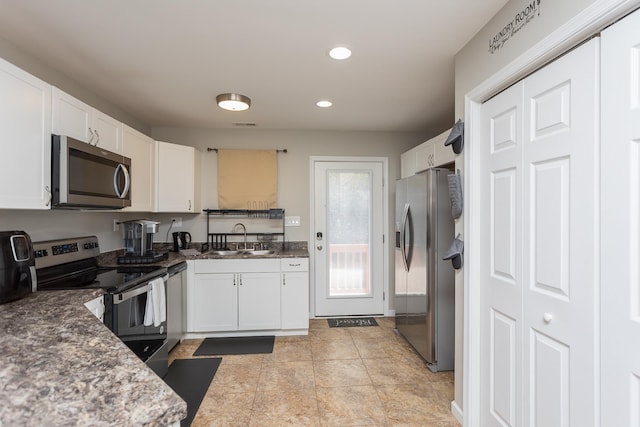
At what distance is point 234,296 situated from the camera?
134 inches

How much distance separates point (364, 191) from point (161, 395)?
11.9 feet

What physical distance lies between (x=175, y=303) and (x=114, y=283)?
0.97 meters

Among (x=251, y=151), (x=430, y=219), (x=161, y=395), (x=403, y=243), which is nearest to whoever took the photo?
(x=161, y=395)

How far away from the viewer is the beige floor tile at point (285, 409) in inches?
80.2

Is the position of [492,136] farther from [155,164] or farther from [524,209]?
[155,164]

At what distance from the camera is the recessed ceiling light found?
2045 millimetres

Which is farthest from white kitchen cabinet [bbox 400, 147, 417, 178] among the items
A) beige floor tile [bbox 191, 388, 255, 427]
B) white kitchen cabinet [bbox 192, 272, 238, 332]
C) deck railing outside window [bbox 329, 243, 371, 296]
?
beige floor tile [bbox 191, 388, 255, 427]

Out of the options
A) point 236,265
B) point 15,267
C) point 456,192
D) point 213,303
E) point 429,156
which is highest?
→ point 429,156

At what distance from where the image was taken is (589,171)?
119 centimetres

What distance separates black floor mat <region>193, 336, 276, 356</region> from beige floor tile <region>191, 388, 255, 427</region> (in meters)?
0.74

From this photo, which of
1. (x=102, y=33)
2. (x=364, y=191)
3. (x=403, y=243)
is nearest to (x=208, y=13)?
(x=102, y=33)

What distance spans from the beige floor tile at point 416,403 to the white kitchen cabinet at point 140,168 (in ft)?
8.87

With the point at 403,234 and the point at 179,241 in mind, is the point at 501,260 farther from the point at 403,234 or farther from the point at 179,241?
the point at 179,241

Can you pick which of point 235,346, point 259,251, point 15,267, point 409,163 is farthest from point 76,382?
point 409,163
